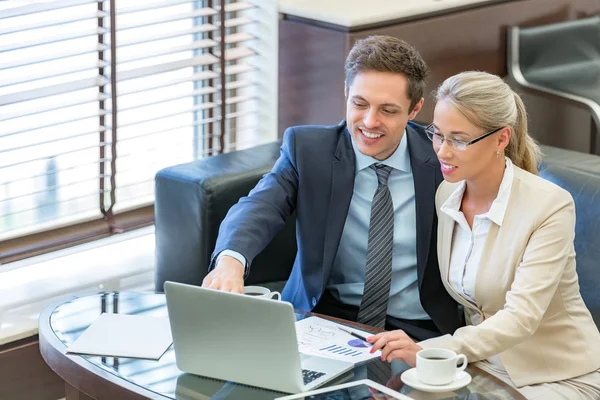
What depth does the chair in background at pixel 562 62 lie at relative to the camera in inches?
147

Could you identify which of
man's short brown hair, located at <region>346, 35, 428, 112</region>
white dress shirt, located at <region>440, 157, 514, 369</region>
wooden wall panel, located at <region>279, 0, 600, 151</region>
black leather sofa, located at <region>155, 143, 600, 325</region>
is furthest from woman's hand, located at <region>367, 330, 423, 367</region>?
wooden wall panel, located at <region>279, 0, 600, 151</region>

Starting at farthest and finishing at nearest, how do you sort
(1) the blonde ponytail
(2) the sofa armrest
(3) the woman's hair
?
(2) the sofa armrest < (1) the blonde ponytail < (3) the woman's hair

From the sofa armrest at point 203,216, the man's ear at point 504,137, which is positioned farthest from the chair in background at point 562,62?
the man's ear at point 504,137

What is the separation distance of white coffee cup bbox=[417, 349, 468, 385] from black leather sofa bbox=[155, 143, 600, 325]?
0.81 m

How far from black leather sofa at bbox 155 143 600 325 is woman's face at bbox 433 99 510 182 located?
19.2 inches

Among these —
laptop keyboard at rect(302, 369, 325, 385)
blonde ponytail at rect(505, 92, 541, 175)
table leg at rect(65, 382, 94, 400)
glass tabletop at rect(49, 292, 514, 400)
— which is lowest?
table leg at rect(65, 382, 94, 400)

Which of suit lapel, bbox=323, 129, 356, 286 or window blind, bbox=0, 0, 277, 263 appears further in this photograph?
window blind, bbox=0, 0, 277, 263

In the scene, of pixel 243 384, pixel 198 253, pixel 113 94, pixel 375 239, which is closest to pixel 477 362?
pixel 375 239

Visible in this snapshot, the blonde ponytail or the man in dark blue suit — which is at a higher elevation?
the blonde ponytail

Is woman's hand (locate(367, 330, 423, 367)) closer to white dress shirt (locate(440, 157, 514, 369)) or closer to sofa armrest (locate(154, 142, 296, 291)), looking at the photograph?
white dress shirt (locate(440, 157, 514, 369))

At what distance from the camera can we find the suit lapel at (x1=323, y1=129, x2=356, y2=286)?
2.56 m

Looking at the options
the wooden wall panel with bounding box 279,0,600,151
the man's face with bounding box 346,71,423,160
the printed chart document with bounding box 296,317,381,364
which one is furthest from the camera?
the wooden wall panel with bounding box 279,0,600,151

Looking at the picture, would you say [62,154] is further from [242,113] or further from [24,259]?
[242,113]

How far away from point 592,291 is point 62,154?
1613 millimetres
